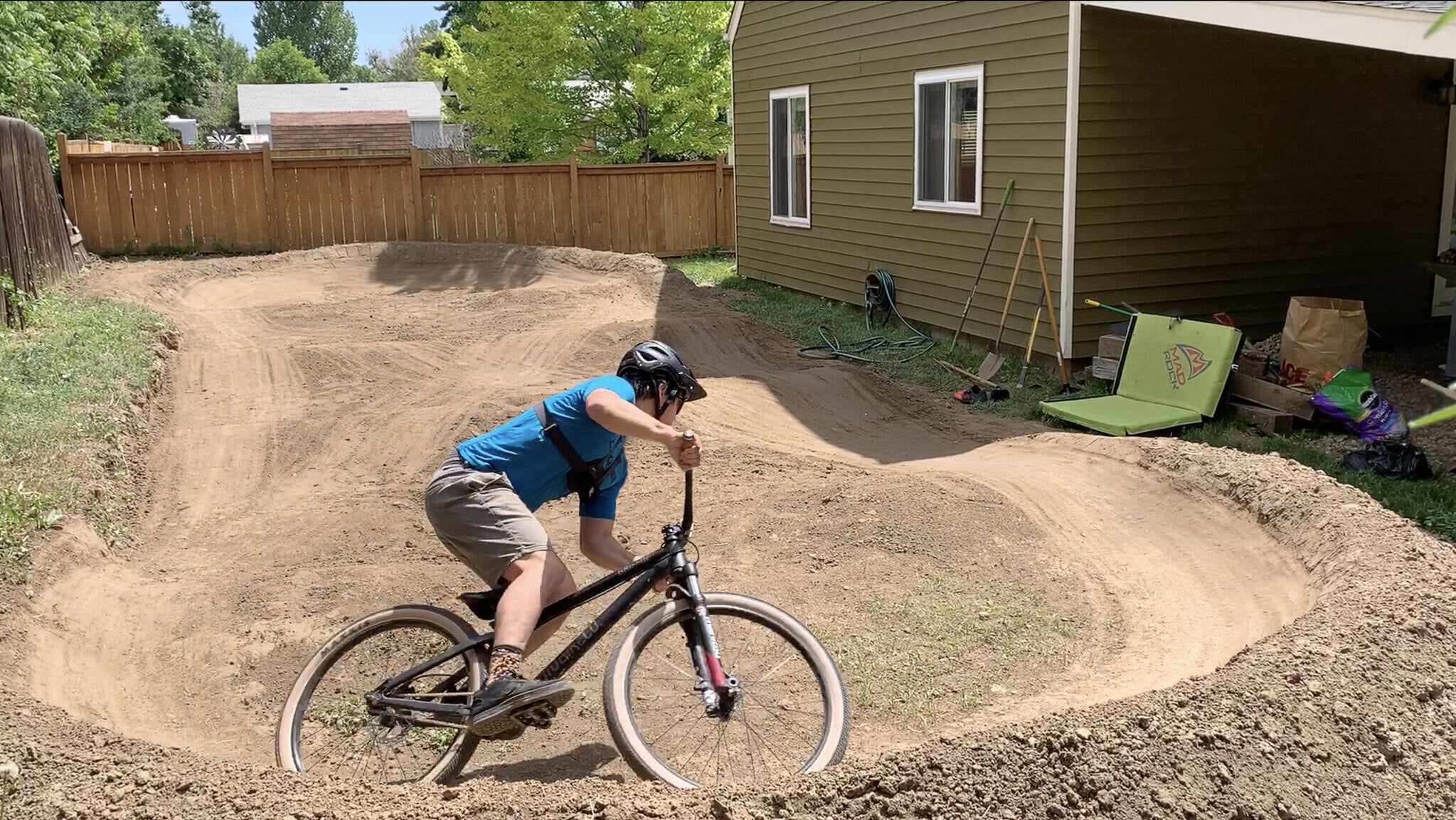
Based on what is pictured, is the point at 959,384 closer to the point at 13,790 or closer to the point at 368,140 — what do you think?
the point at 13,790

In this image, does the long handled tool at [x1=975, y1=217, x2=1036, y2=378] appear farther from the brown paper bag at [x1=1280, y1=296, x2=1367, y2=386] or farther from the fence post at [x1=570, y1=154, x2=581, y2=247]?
the fence post at [x1=570, y1=154, x2=581, y2=247]

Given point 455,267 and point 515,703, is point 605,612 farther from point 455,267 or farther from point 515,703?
point 455,267

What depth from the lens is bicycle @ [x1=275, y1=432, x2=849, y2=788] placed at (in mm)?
3680

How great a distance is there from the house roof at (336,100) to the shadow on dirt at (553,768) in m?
51.0

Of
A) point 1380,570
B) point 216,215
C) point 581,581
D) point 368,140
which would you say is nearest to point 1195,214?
point 1380,570

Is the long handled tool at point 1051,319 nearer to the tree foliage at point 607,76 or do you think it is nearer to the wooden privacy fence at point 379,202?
the wooden privacy fence at point 379,202

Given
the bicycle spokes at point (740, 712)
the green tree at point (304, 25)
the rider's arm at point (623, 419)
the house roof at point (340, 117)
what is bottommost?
the bicycle spokes at point (740, 712)

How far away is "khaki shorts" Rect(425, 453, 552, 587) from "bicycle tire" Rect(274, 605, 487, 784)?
0.25m

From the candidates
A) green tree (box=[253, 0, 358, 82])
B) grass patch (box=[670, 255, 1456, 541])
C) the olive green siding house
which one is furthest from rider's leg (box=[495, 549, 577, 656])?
green tree (box=[253, 0, 358, 82])

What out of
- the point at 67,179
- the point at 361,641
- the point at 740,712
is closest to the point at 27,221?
the point at 67,179

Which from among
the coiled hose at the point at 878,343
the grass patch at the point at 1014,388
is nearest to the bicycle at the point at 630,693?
the grass patch at the point at 1014,388

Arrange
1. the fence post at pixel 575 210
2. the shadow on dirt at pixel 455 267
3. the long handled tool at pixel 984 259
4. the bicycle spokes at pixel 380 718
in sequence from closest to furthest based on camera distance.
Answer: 1. the bicycle spokes at pixel 380 718
2. the long handled tool at pixel 984 259
3. the shadow on dirt at pixel 455 267
4. the fence post at pixel 575 210

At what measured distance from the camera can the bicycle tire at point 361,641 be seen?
3.98m

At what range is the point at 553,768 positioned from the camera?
14.5 feet
